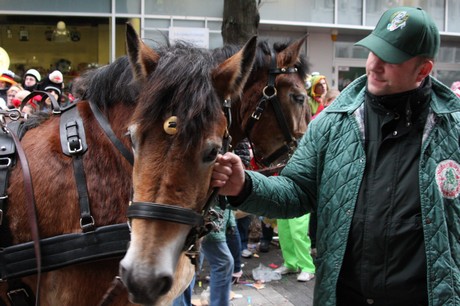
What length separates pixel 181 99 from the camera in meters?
1.80

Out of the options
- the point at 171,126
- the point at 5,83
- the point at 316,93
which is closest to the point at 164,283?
the point at 171,126

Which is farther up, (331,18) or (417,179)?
(331,18)

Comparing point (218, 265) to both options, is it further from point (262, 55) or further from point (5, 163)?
point (5, 163)

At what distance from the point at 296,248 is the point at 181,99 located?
4.13 metres

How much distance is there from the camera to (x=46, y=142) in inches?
93.8

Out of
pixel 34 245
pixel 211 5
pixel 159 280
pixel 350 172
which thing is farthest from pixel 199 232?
pixel 211 5

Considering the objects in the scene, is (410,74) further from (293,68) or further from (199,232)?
(293,68)

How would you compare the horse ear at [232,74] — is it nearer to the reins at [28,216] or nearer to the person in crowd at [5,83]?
the reins at [28,216]

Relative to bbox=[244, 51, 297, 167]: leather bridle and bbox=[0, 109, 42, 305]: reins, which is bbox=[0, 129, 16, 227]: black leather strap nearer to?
bbox=[0, 109, 42, 305]: reins

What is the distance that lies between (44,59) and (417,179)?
10.9 metres

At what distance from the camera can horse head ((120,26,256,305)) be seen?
165cm

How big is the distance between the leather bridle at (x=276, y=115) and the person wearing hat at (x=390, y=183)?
1.46 metres

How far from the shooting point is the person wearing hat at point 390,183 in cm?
179

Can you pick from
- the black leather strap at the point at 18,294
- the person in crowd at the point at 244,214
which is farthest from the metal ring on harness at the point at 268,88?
the black leather strap at the point at 18,294
